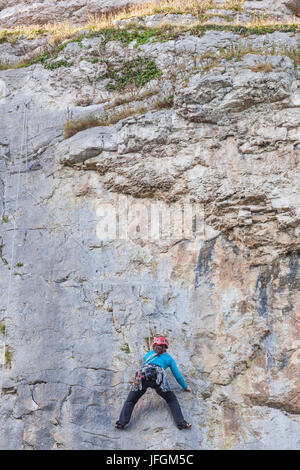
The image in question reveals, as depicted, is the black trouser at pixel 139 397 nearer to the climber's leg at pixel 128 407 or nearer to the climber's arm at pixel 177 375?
the climber's leg at pixel 128 407

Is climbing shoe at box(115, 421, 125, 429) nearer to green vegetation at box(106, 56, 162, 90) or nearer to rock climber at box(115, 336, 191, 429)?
rock climber at box(115, 336, 191, 429)

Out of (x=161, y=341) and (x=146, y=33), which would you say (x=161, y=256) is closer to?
(x=161, y=341)

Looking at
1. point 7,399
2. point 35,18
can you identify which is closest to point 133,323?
point 7,399

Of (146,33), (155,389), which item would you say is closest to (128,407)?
(155,389)

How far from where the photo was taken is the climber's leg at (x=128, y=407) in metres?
7.23

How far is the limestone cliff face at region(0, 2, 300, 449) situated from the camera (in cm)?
753

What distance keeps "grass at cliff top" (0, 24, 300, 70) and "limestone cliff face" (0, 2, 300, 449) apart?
795mm

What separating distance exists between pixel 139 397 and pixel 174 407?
55 cm

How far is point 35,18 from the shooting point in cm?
1867

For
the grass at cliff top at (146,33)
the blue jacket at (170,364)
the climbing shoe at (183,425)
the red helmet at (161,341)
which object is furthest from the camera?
the grass at cliff top at (146,33)

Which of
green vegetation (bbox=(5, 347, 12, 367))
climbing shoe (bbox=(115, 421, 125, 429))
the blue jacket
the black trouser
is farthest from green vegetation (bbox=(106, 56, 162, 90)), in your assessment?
climbing shoe (bbox=(115, 421, 125, 429))

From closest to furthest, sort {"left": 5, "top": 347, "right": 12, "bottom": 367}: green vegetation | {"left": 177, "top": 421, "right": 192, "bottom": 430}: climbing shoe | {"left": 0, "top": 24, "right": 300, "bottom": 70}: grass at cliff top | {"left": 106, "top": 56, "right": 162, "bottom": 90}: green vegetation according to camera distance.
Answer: {"left": 177, "top": 421, "right": 192, "bottom": 430}: climbing shoe
{"left": 5, "top": 347, "right": 12, "bottom": 367}: green vegetation
{"left": 106, "top": 56, "right": 162, "bottom": 90}: green vegetation
{"left": 0, "top": 24, "right": 300, "bottom": 70}: grass at cliff top

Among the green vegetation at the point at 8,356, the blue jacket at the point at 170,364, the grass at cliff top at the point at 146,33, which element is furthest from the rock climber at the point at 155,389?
the grass at cliff top at the point at 146,33

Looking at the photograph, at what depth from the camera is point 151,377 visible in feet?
23.7
